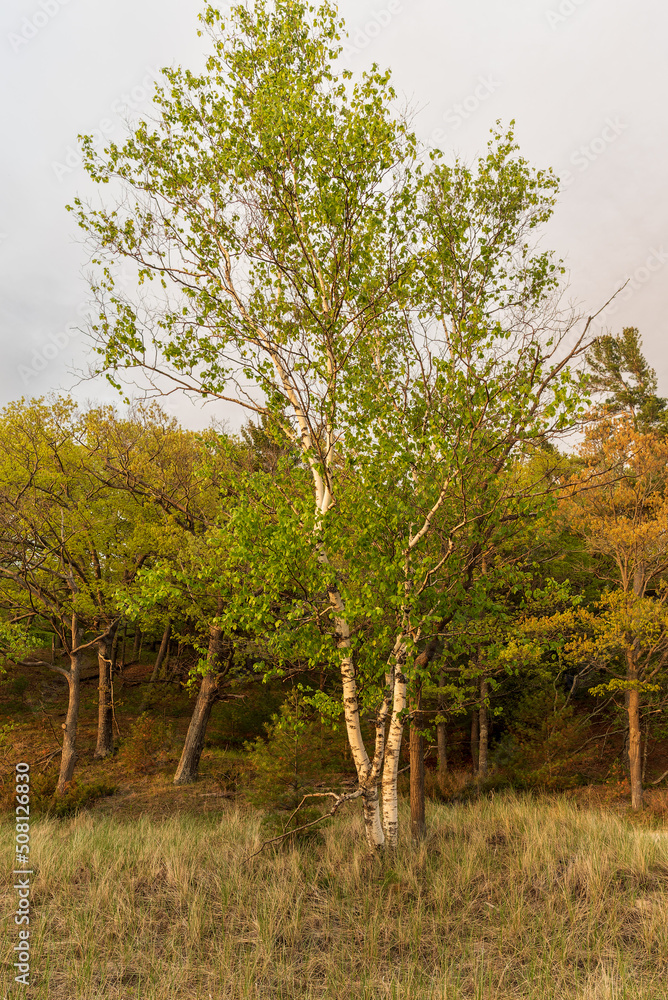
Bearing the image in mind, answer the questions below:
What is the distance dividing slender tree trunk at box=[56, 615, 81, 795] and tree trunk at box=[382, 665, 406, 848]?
8.23 meters

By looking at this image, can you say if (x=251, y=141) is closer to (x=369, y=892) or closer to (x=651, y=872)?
(x=369, y=892)

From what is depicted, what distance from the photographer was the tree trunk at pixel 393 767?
6.75 meters

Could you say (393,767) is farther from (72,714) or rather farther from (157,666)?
(157,666)

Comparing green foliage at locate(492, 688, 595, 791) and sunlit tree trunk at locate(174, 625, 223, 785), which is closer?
green foliage at locate(492, 688, 595, 791)

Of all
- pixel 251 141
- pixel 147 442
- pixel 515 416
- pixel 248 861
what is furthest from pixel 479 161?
pixel 147 442

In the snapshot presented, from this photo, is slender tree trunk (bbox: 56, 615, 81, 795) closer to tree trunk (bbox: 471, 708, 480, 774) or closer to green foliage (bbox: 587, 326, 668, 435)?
→ tree trunk (bbox: 471, 708, 480, 774)

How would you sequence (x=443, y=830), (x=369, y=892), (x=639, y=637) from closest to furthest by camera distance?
1. (x=369, y=892)
2. (x=443, y=830)
3. (x=639, y=637)

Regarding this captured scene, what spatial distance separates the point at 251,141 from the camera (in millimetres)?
7113

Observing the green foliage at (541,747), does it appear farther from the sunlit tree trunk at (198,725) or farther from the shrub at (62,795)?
the shrub at (62,795)

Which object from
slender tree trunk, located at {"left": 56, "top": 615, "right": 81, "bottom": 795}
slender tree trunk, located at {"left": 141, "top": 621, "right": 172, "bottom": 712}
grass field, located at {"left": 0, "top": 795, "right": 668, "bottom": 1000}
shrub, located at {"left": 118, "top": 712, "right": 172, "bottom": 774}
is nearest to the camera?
grass field, located at {"left": 0, "top": 795, "right": 668, "bottom": 1000}

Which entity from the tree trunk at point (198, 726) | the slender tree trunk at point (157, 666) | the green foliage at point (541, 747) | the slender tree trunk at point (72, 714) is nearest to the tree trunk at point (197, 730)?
the tree trunk at point (198, 726)

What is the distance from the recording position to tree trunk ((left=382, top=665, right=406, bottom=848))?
22.2 feet

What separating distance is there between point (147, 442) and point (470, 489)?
11.8 m

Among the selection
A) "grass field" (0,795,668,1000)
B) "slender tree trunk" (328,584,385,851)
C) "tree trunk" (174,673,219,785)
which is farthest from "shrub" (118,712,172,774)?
"slender tree trunk" (328,584,385,851)
